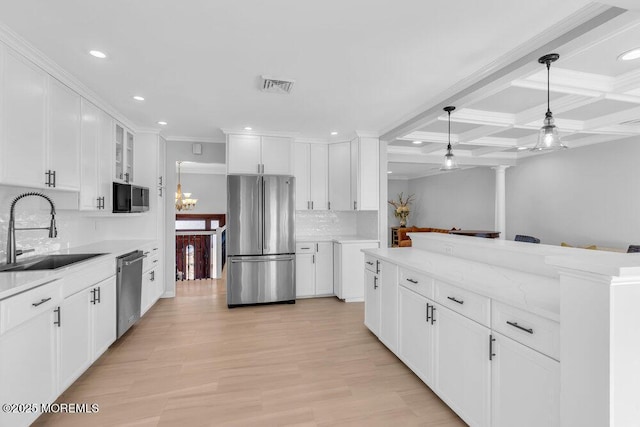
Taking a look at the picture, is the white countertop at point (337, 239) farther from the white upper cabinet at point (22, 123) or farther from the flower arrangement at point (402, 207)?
the flower arrangement at point (402, 207)

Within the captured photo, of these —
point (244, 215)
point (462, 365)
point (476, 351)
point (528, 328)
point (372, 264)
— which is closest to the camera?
point (528, 328)

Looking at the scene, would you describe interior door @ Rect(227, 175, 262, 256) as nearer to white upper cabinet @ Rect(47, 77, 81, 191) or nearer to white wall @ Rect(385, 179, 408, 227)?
white upper cabinet @ Rect(47, 77, 81, 191)

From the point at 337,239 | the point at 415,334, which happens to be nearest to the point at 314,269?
the point at 337,239

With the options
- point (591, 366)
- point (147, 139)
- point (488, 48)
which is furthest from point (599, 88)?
point (147, 139)

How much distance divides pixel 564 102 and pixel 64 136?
505 cm

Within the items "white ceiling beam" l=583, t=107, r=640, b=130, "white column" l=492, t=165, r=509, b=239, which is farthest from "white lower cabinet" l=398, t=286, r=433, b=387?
"white column" l=492, t=165, r=509, b=239

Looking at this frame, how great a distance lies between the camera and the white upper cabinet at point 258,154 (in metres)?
4.48

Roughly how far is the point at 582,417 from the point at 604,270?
0.59m

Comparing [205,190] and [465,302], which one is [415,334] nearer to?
[465,302]

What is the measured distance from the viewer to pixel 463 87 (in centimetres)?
285

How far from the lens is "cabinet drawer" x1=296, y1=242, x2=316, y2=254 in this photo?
15.9 ft

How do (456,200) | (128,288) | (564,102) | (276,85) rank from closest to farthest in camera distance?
(276,85) < (128,288) < (564,102) < (456,200)

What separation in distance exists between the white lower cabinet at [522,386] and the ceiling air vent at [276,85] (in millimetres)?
2505

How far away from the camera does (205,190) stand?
1071 cm
